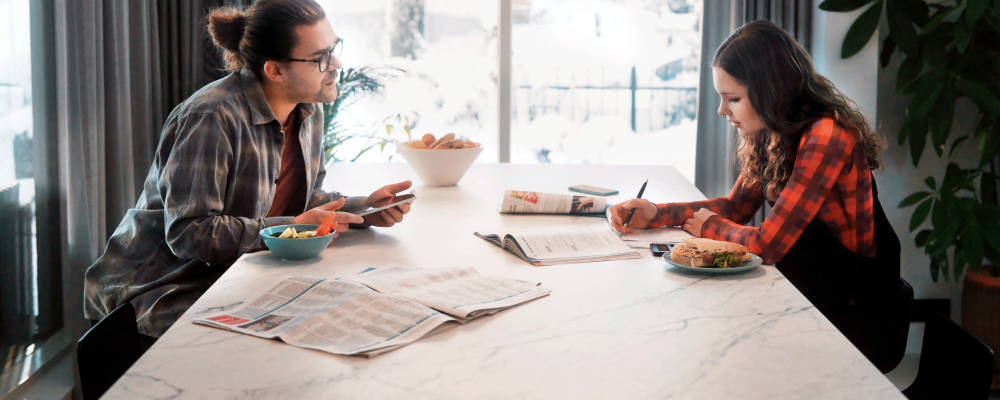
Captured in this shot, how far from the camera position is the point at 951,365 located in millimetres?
1136

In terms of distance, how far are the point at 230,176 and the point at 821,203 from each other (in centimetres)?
125

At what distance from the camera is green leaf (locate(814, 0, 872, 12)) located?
0.62 m

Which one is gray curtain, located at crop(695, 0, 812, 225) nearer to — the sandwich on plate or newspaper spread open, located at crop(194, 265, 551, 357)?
the sandwich on plate

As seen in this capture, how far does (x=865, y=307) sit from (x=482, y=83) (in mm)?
2726

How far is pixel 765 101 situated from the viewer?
1.57 m

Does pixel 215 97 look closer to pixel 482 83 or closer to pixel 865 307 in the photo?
pixel 865 307

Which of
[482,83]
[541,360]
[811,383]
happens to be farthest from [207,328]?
[482,83]

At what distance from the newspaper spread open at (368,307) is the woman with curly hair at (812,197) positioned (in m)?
0.58

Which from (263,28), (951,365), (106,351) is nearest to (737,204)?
(951,365)

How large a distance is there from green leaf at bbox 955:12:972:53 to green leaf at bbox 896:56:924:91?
31 mm

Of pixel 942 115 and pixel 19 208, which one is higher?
pixel 942 115

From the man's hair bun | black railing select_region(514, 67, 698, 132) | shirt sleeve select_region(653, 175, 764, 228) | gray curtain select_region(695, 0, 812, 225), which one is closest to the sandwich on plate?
shirt sleeve select_region(653, 175, 764, 228)

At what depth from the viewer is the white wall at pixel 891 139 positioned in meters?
2.99

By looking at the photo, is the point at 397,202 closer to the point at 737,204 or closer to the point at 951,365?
A: the point at 737,204
